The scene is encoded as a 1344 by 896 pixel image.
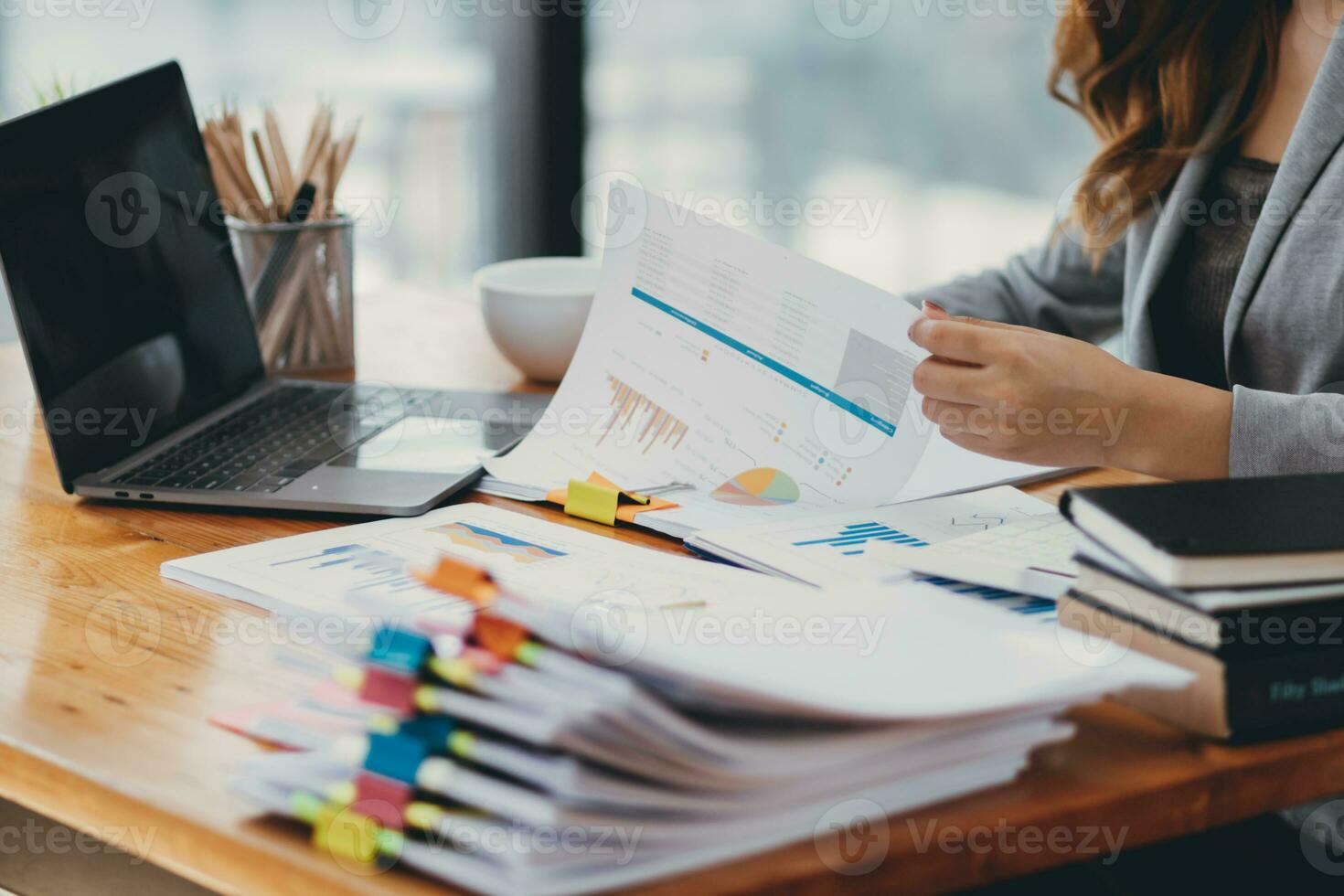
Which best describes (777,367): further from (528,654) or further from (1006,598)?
(528,654)

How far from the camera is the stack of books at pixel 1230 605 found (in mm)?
537

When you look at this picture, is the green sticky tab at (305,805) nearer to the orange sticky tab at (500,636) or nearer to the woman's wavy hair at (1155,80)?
A: the orange sticky tab at (500,636)

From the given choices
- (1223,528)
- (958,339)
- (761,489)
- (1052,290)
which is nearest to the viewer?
(1223,528)

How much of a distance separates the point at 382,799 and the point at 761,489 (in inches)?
18.8

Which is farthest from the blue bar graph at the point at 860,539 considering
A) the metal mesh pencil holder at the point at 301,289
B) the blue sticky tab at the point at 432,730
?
the metal mesh pencil holder at the point at 301,289

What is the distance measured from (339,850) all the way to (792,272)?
0.56m

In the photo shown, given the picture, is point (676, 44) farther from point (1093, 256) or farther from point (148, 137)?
point (148, 137)

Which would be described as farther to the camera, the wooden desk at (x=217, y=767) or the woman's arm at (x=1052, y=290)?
the woman's arm at (x=1052, y=290)

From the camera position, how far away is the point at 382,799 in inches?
18.1

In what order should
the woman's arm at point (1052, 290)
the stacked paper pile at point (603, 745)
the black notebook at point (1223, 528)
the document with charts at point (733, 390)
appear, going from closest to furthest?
the stacked paper pile at point (603, 745) → the black notebook at point (1223, 528) → the document with charts at point (733, 390) → the woman's arm at point (1052, 290)

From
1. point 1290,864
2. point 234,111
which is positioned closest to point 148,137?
point 234,111

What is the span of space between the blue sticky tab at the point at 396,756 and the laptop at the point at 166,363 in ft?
1.32

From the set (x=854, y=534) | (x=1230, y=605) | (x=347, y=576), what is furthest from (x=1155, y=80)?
(x=347, y=576)

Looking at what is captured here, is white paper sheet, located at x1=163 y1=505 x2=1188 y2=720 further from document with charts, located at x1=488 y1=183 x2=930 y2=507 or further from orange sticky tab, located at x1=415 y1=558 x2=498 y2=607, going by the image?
document with charts, located at x1=488 y1=183 x2=930 y2=507
